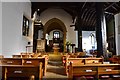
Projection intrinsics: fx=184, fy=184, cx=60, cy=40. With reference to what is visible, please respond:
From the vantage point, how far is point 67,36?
18.9 metres

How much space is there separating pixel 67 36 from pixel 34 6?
19.3 ft

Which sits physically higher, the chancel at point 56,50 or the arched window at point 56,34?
the arched window at point 56,34

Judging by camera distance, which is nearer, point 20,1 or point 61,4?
point 20,1

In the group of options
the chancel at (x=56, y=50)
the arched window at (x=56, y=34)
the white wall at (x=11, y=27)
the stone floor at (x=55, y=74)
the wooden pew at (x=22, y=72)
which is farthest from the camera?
the arched window at (x=56, y=34)

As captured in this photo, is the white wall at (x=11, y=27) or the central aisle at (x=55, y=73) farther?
the white wall at (x=11, y=27)

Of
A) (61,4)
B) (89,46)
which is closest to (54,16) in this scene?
(61,4)

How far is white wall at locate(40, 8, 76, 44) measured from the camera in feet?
62.0

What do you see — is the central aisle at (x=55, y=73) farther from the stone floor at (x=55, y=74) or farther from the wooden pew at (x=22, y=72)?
the wooden pew at (x=22, y=72)

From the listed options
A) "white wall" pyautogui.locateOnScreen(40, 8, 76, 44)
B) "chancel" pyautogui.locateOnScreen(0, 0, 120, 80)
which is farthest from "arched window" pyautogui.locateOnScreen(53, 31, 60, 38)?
"white wall" pyautogui.locateOnScreen(40, 8, 76, 44)

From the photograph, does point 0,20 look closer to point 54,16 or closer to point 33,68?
point 33,68

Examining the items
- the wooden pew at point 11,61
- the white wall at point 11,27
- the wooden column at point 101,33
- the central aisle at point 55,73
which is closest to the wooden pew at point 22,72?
the wooden pew at point 11,61

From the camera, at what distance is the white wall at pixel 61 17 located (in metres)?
18.9

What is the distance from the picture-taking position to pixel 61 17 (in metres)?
19.1

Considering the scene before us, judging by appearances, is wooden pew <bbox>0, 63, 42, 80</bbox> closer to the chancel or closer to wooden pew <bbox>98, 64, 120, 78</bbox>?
the chancel
